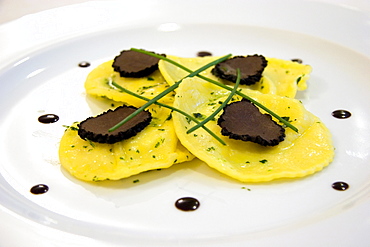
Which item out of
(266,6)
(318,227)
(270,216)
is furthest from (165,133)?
(266,6)

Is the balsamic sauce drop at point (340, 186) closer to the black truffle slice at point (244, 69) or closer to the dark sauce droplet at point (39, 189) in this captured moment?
the black truffle slice at point (244, 69)

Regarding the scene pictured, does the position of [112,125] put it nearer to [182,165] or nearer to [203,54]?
[182,165]

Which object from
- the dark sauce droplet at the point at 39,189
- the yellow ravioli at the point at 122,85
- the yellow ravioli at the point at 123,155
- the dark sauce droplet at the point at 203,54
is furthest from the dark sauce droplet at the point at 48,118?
the dark sauce droplet at the point at 203,54

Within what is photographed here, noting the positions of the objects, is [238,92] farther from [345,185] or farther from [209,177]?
[345,185]

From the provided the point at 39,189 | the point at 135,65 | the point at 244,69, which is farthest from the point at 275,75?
the point at 39,189

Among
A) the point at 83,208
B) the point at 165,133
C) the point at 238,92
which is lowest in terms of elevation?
the point at 83,208

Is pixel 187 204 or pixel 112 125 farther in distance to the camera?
pixel 112 125
